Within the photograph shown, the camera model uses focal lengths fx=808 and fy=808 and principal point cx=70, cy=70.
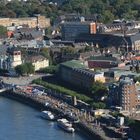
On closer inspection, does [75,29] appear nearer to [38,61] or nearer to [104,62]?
[38,61]

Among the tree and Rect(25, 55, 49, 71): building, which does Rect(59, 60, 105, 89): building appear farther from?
the tree

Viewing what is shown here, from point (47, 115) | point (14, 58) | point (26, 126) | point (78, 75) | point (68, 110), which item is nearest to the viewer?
point (26, 126)

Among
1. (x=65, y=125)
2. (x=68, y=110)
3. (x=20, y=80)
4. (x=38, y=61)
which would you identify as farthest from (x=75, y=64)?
(x=65, y=125)

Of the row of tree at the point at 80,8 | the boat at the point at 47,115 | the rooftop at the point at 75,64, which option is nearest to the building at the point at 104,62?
the rooftop at the point at 75,64

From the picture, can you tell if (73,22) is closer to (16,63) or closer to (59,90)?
(16,63)

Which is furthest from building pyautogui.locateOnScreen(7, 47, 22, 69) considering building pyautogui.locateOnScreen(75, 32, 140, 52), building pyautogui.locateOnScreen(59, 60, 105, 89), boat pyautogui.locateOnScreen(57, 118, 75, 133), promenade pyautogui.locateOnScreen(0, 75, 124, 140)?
boat pyautogui.locateOnScreen(57, 118, 75, 133)
